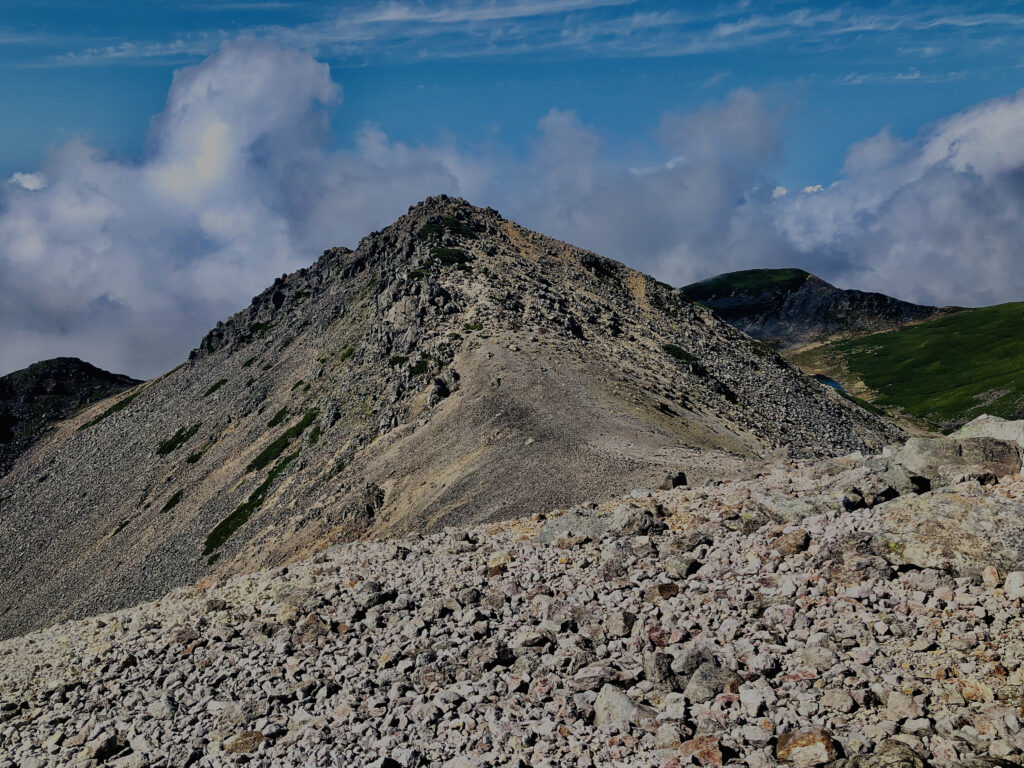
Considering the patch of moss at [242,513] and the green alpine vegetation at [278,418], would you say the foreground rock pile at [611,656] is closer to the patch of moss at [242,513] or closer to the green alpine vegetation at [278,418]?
the patch of moss at [242,513]

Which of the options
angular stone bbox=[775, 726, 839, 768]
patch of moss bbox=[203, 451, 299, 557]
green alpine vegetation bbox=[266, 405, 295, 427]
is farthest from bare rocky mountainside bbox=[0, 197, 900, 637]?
angular stone bbox=[775, 726, 839, 768]

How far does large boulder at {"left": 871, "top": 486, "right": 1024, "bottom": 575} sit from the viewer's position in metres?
18.2

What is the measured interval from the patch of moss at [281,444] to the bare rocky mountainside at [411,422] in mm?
413

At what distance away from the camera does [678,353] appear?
10231 centimetres

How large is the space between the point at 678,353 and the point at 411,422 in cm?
4589

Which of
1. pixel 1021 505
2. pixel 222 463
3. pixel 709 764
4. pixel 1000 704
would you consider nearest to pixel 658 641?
pixel 709 764

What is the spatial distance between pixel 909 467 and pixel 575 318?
7215 centimetres

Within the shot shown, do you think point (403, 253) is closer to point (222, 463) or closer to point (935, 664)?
point (222, 463)

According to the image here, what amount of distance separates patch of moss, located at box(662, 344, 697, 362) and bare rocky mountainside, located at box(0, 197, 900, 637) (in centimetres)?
81

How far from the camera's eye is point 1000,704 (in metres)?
14.3

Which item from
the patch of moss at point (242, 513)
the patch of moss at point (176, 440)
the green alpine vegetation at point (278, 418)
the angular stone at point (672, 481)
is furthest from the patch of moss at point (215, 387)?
the angular stone at point (672, 481)

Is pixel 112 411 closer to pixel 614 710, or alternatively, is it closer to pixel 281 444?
pixel 281 444

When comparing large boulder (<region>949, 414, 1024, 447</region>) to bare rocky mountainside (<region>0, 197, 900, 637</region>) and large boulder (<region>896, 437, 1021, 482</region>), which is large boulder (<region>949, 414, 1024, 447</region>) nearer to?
large boulder (<region>896, 437, 1021, 482</region>)

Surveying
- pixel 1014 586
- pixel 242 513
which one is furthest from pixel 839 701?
pixel 242 513
